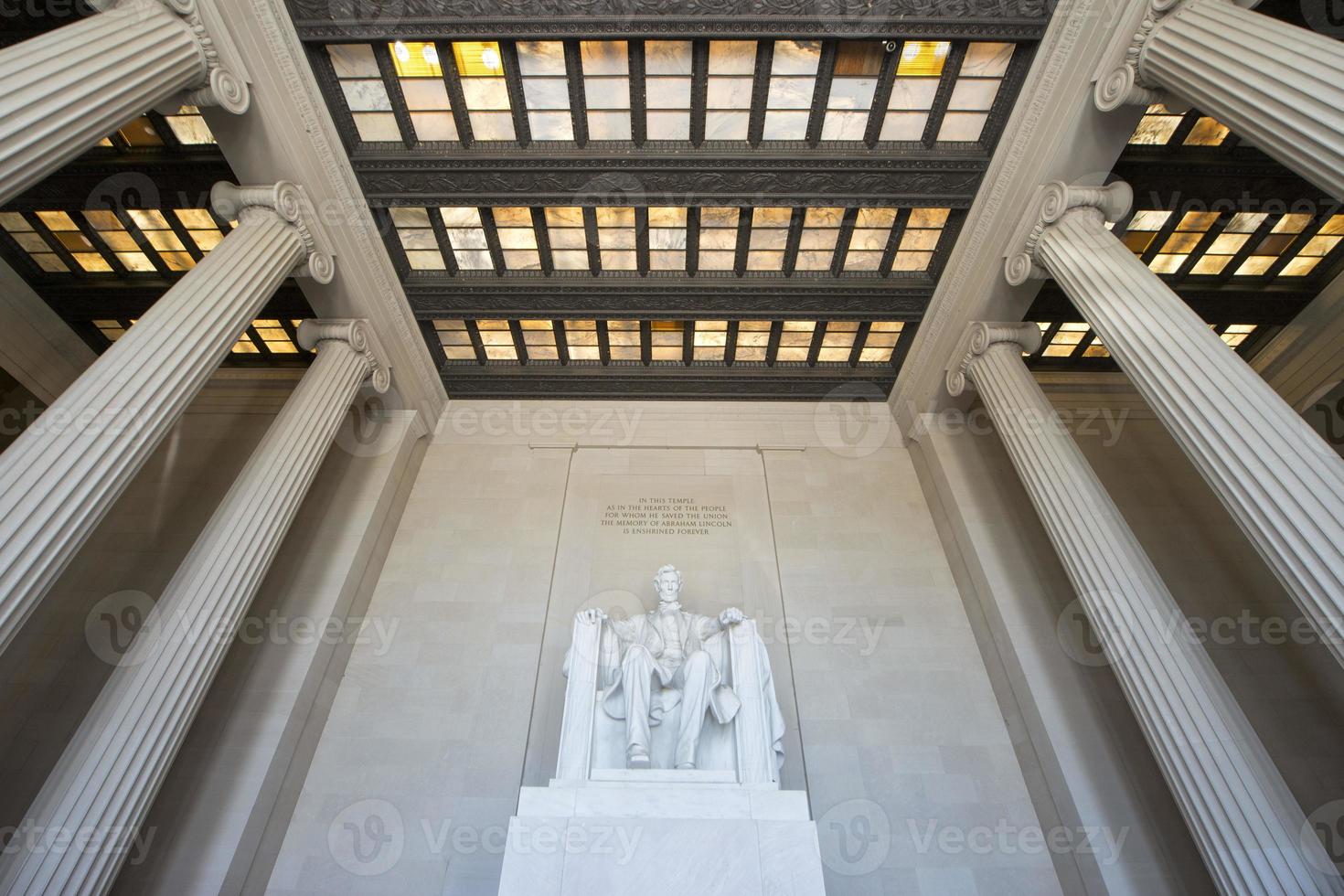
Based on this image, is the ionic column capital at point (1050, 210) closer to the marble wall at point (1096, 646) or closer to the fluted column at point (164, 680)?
the marble wall at point (1096, 646)

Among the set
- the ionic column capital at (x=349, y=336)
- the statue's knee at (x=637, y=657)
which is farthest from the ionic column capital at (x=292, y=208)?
the statue's knee at (x=637, y=657)

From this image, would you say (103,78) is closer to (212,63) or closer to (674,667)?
(212,63)

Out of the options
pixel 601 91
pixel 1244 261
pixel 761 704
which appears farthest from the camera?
pixel 1244 261

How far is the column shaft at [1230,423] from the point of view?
5324 millimetres

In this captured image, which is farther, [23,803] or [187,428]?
[187,428]

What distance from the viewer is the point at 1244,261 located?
426 inches

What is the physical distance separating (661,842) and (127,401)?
5911mm

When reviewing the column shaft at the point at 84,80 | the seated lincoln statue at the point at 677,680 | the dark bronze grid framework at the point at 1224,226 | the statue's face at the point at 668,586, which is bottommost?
the seated lincoln statue at the point at 677,680

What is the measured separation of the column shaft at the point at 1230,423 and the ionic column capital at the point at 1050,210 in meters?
0.31

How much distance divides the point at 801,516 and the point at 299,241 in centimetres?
813

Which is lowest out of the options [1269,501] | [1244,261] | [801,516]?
[1269,501]

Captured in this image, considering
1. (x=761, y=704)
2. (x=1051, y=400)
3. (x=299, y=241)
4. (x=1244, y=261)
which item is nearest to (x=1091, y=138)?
(x=1244, y=261)

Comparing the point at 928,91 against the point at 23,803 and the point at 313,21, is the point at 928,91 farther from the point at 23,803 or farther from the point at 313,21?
the point at 23,803

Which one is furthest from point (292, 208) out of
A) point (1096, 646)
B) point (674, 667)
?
point (1096, 646)
